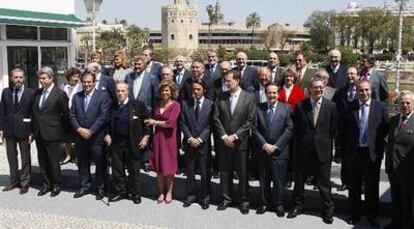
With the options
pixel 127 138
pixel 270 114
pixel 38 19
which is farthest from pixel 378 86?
pixel 38 19

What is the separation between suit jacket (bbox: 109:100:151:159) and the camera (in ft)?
21.9

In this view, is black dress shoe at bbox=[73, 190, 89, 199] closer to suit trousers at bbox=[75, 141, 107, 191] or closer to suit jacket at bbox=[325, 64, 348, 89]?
suit trousers at bbox=[75, 141, 107, 191]

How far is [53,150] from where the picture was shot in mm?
7121

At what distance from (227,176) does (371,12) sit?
70.5 meters

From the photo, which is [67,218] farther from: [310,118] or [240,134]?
[310,118]

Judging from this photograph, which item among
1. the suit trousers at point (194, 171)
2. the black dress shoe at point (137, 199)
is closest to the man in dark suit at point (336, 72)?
the suit trousers at point (194, 171)

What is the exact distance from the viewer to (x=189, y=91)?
6.99 metres

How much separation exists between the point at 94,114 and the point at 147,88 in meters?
1.07

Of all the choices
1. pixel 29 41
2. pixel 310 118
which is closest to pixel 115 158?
pixel 310 118

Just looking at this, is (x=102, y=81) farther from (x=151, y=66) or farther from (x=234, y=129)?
(x=234, y=129)

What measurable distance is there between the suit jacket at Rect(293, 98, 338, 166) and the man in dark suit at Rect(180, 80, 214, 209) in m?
1.19

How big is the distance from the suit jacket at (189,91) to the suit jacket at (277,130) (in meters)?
1.08

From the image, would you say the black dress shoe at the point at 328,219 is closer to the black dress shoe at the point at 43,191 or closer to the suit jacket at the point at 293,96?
the suit jacket at the point at 293,96

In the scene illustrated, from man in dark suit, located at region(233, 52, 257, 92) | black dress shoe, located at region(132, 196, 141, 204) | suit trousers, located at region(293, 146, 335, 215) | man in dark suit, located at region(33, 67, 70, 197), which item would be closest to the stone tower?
man in dark suit, located at region(233, 52, 257, 92)
